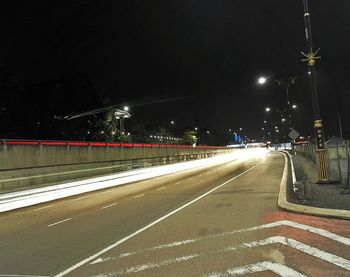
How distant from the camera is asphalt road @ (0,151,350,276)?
7.66 m

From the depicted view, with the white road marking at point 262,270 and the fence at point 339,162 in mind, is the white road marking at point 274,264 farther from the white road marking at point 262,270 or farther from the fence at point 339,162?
the fence at point 339,162

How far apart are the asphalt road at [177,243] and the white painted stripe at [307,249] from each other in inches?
0.6

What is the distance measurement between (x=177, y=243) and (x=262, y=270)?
9.48 feet

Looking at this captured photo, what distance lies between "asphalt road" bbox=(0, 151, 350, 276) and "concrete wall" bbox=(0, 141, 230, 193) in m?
13.5

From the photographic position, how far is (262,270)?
7254 millimetres

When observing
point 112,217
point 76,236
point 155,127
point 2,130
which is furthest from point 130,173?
point 155,127

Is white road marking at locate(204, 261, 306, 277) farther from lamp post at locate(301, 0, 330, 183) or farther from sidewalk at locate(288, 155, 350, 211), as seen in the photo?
lamp post at locate(301, 0, 330, 183)

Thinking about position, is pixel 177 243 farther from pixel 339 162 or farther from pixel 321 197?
pixel 339 162

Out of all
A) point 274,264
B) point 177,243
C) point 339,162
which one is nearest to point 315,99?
point 339,162

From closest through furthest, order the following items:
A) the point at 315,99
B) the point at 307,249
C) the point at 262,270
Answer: the point at 262,270
the point at 307,249
the point at 315,99

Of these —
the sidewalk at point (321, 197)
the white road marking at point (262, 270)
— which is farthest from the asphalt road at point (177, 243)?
the sidewalk at point (321, 197)

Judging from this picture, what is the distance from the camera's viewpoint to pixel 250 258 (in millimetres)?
8094

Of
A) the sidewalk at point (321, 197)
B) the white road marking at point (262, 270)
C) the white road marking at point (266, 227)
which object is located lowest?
the white road marking at point (262, 270)

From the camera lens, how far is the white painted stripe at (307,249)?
24.7 ft
